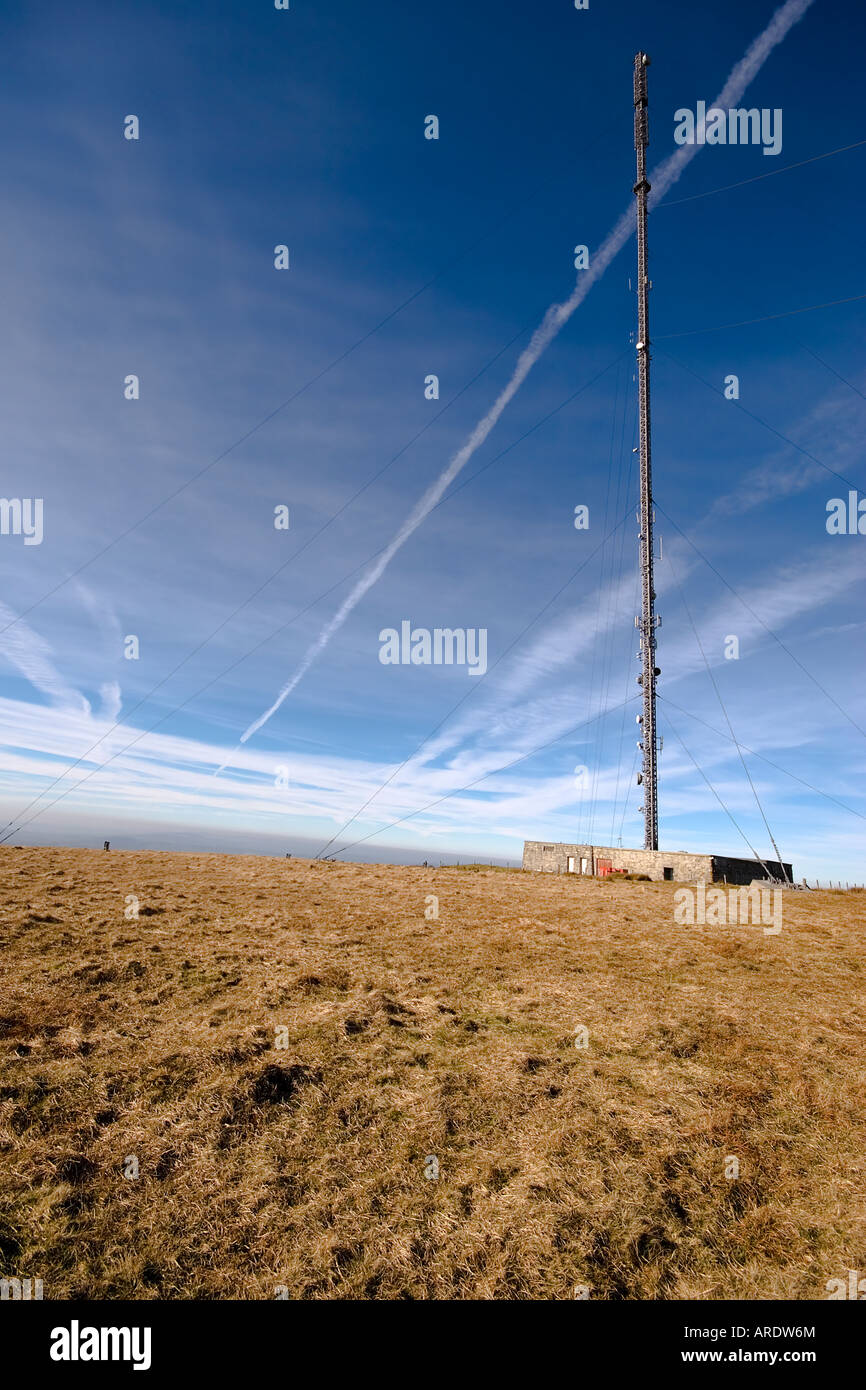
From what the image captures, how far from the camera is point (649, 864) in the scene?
32.6 m

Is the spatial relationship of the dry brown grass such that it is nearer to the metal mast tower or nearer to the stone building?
the stone building

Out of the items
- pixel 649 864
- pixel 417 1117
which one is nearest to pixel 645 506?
pixel 649 864

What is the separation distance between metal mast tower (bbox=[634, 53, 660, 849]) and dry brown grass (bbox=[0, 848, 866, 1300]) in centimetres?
2172

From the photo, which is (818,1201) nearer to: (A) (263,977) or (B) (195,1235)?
(B) (195,1235)

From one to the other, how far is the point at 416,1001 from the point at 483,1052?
2.34m

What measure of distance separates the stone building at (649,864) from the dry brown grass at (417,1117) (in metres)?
16.8

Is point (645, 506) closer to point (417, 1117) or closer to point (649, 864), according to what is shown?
point (649, 864)

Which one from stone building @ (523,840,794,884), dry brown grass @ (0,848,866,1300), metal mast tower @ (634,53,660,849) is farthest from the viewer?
metal mast tower @ (634,53,660,849)

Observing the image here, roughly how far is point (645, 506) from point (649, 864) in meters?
23.2

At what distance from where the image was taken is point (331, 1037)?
9609 millimetres

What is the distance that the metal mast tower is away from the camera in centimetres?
3641

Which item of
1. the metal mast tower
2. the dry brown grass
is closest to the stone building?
→ the metal mast tower

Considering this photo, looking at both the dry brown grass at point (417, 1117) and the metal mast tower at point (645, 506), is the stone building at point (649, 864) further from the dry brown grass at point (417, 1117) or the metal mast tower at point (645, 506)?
the dry brown grass at point (417, 1117)

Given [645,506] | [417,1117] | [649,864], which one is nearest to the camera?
[417,1117]
